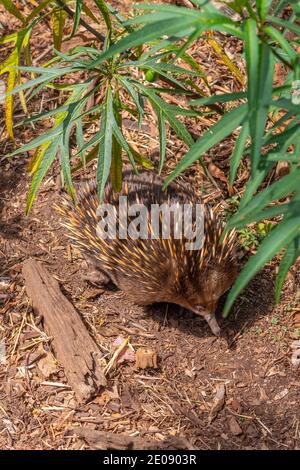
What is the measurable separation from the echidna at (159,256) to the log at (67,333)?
36 cm

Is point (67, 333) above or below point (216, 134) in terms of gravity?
below

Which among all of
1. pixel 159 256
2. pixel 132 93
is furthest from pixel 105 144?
pixel 159 256

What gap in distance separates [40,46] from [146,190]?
6.77ft

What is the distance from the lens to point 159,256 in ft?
14.6

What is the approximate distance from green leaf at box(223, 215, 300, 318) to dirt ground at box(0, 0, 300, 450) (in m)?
1.90

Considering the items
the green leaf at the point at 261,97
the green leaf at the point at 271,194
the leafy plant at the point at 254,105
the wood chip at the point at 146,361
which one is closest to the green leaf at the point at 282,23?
the leafy plant at the point at 254,105

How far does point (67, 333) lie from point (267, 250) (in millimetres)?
2337

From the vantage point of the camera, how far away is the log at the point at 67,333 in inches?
164

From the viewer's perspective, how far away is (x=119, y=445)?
378 centimetres

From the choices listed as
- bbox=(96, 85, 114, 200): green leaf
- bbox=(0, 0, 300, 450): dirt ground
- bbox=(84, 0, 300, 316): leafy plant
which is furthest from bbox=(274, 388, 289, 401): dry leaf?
bbox=(84, 0, 300, 316): leafy plant

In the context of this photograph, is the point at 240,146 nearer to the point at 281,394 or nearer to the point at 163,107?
the point at 163,107

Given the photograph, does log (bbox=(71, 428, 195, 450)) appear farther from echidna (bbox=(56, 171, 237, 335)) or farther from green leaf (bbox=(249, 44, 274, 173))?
green leaf (bbox=(249, 44, 274, 173))

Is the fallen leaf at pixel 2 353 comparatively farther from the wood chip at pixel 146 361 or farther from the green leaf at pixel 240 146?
the green leaf at pixel 240 146

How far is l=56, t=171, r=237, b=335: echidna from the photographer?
4.35 m
